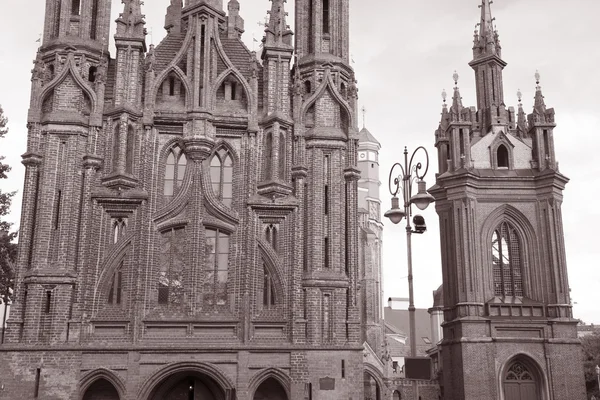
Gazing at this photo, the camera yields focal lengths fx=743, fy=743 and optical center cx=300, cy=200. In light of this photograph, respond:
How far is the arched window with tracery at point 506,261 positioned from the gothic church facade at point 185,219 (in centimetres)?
1225

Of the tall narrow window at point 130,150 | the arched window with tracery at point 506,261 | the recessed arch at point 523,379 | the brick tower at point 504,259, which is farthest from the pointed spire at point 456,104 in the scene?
the tall narrow window at point 130,150

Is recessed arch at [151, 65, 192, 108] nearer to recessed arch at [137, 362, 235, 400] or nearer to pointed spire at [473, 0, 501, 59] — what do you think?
recessed arch at [137, 362, 235, 400]

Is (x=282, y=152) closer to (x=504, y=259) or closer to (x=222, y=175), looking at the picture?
(x=222, y=175)

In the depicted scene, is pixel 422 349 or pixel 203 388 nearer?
pixel 203 388

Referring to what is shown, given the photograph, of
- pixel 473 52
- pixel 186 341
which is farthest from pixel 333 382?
pixel 473 52

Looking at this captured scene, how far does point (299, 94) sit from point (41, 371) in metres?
13.5

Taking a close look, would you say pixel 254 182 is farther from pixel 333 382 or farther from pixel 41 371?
pixel 41 371

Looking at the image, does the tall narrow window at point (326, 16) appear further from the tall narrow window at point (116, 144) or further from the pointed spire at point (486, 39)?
the pointed spire at point (486, 39)

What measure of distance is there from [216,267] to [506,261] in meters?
17.0

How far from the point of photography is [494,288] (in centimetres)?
3675

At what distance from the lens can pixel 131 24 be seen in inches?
1109

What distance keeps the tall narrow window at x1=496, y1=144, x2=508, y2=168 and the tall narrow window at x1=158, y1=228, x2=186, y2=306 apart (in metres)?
19.8

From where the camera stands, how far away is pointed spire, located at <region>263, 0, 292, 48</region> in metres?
28.9

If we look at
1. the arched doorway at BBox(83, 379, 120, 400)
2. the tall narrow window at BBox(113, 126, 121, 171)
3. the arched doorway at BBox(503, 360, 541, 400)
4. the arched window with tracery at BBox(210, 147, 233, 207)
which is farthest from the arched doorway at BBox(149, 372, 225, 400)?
the arched doorway at BBox(503, 360, 541, 400)
